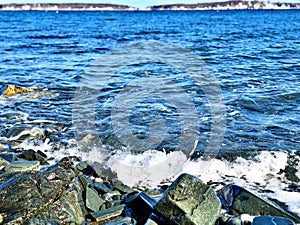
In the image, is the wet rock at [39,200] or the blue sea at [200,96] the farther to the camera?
the blue sea at [200,96]

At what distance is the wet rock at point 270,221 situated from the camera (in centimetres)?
392

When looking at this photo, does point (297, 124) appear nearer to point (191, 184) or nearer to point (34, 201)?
point (191, 184)

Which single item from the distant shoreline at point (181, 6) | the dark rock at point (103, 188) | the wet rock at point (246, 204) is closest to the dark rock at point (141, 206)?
the dark rock at point (103, 188)

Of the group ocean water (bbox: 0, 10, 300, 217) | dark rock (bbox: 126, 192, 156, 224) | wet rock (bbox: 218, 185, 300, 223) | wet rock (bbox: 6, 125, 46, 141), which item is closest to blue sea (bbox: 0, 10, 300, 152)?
ocean water (bbox: 0, 10, 300, 217)

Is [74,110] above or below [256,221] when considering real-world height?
below

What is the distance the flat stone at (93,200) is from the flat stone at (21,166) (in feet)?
4.33

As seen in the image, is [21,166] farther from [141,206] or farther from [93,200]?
[141,206]

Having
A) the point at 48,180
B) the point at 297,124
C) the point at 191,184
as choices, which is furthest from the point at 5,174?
the point at 297,124

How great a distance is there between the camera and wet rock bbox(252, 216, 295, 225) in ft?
12.9

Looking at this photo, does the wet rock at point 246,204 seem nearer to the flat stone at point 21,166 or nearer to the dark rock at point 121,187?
the dark rock at point 121,187

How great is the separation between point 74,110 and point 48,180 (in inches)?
215

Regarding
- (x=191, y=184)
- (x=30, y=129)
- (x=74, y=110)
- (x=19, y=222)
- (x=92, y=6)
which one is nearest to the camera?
(x=19, y=222)

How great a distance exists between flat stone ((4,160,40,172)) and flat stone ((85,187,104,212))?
132 cm

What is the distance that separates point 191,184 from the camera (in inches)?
162
